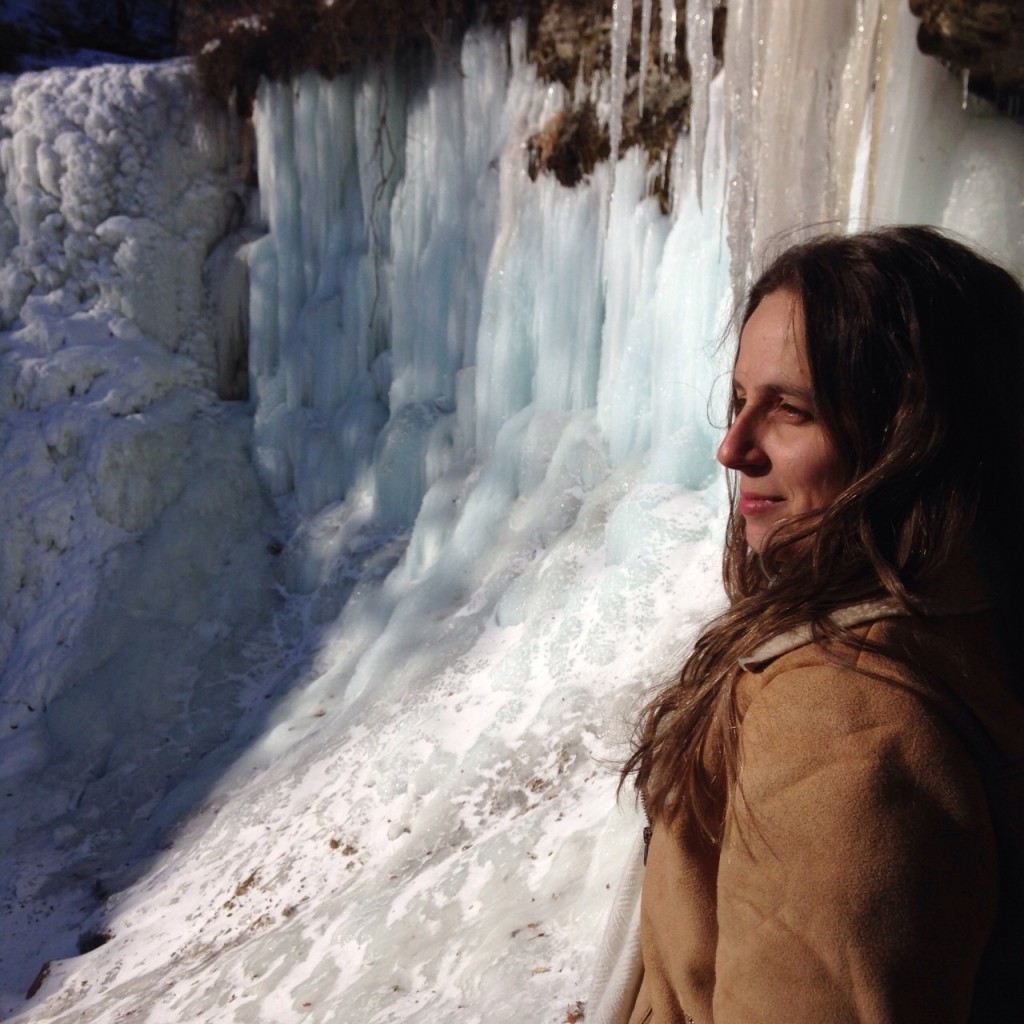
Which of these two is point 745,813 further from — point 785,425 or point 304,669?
point 304,669

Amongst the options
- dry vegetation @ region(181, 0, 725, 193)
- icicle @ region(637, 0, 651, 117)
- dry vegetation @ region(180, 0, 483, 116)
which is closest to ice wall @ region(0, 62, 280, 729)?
dry vegetation @ region(180, 0, 483, 116)

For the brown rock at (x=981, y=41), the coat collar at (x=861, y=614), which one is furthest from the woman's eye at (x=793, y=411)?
the brown rock at (x=981, y=41)

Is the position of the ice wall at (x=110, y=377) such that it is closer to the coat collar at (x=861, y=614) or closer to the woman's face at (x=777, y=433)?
the woman's face at (x=777, y=433)

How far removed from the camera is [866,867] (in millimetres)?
816

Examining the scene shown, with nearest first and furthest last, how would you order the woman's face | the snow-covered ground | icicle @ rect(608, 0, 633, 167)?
the woman's face
the snow-covered ground
icicle @ rect(608, 0, 633, 167)

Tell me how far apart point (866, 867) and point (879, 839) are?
27 mm

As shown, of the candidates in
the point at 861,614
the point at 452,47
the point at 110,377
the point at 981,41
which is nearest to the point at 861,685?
the point at 861,614

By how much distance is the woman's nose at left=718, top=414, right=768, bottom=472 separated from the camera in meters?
1.12

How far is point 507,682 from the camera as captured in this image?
4.90m

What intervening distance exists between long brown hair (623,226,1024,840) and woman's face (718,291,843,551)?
0.02 meters

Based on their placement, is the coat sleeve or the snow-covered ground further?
the snow-covered ground

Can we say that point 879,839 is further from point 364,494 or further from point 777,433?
point 364,494

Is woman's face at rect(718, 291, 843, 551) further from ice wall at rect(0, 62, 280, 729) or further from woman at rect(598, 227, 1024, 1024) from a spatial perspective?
ice wall at rect(0, 62, 280, 729)

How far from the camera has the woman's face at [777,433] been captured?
1063 mm
